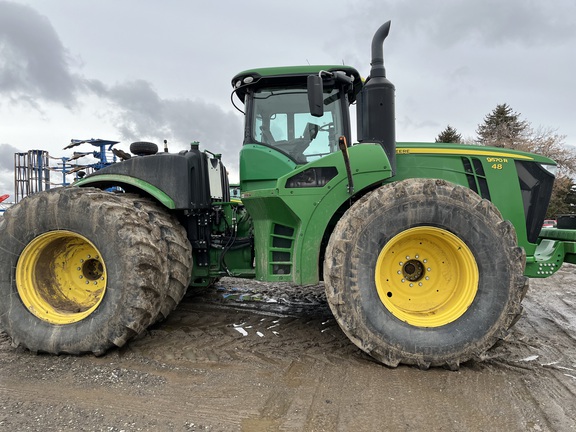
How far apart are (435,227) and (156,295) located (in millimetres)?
2378

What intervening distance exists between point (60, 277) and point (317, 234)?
2.48m

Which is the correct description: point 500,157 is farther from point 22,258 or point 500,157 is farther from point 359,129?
point 22,258

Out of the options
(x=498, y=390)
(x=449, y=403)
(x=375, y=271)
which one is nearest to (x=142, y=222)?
(x=375, y=271)

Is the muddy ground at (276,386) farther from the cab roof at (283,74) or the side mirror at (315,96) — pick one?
the cab roof at (283,74)

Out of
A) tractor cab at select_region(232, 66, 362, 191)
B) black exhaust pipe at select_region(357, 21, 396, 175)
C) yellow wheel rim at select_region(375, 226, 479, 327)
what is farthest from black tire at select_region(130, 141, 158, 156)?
yellow wheel rim at select_region(375, 226, 479, 327)

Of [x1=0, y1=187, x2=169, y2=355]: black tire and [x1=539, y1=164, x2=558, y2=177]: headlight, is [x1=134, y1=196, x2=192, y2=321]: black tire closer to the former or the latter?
[x1=0, y1=187, x2=169, y2=355]: black tire

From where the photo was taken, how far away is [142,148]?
413 cm

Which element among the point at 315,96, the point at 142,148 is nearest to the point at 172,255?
the point at 142,148

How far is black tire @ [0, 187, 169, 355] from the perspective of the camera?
322 centimetres

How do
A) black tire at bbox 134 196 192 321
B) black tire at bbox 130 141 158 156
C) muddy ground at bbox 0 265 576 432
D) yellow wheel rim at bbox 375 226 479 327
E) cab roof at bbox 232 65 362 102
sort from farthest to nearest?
black tire at bbox 130 141 158 156, cab roof at bbox 232 65 362 102, black tire at bbox 134 196 192 321, yellow wheel rim at bbox 375 226 479 327, muddy ground at bbox 0 265 576 432

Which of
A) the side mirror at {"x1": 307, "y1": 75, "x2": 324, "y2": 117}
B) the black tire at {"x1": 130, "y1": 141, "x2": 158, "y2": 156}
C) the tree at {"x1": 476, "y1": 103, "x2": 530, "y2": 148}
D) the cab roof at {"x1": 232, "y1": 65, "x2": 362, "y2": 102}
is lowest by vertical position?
the black tire at {"x1": 130, "y1": 141, "x2": 158, "y2": 156}

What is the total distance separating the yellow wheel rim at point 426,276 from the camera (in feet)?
10.1

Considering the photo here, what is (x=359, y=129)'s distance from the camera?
4246mm

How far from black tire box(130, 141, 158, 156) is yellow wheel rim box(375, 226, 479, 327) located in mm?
2667
